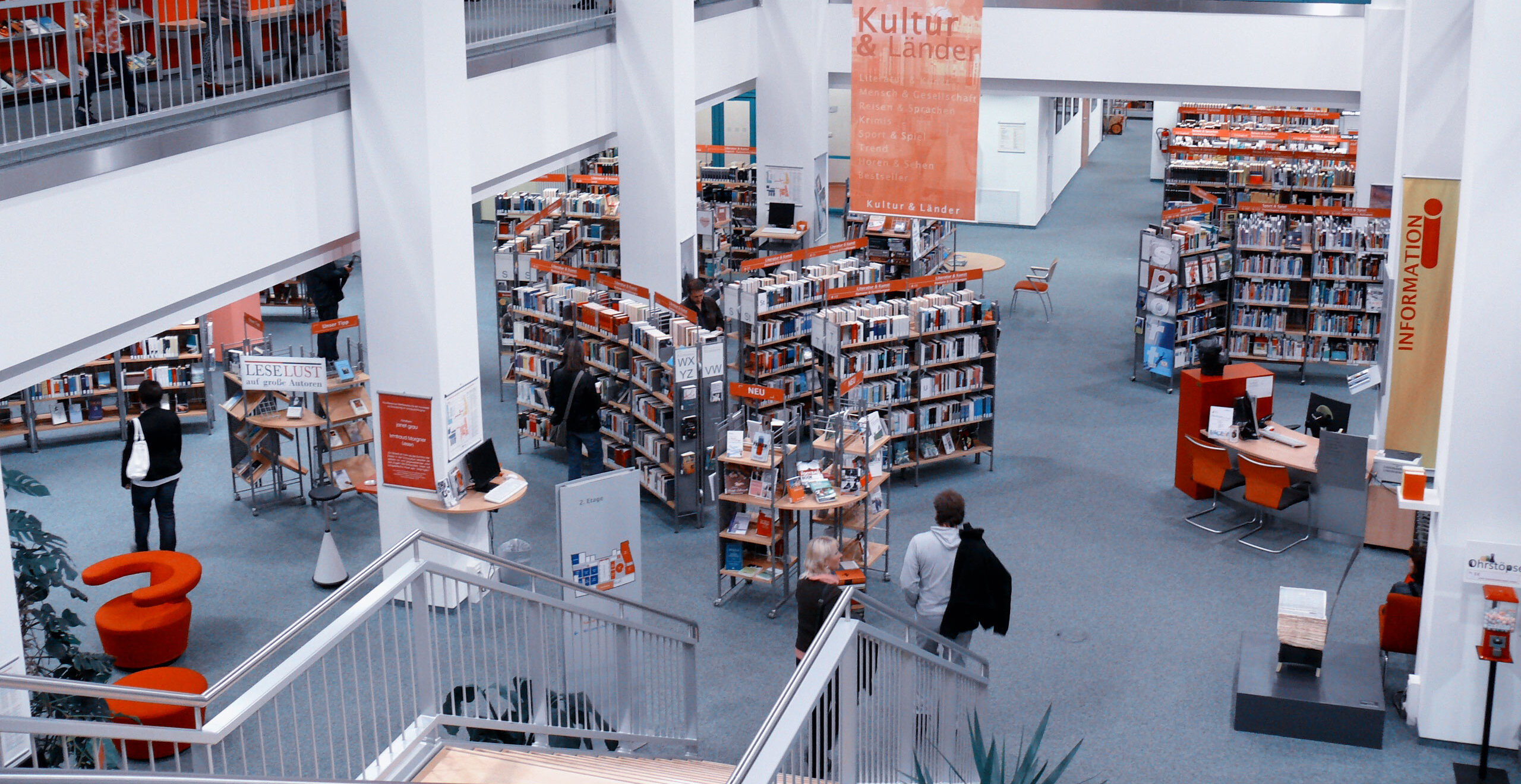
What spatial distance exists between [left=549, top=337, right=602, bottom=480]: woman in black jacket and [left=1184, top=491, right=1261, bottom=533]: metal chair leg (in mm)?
5162

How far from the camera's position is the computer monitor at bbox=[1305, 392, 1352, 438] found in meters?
11.8

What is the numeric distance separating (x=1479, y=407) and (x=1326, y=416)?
380cm

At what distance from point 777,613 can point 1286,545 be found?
14.2ft

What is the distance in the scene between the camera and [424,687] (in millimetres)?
5855

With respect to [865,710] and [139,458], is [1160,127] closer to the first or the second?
[139,458]

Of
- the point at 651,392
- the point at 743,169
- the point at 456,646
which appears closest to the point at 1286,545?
the point at 651,392

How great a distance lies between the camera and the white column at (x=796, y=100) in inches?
665

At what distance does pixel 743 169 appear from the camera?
68.8 feet

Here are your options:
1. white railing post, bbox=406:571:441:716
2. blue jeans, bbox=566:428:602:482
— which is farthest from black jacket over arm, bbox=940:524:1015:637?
blue jeans, bbox=566:428:602:482

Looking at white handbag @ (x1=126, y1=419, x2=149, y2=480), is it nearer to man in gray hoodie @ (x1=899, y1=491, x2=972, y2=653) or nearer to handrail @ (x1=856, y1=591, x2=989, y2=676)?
man in gray hoodie @ (x1=899, y1=491, x2=972, y2=653)

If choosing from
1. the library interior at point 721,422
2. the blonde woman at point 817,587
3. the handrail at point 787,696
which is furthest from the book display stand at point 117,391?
the handrail at point 787,696

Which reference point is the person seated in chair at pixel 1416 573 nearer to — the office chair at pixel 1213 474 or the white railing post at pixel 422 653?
the office chair at pixel 1213 474

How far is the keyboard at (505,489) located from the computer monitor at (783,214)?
798 cm

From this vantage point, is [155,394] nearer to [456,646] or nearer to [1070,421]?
[456,646]
